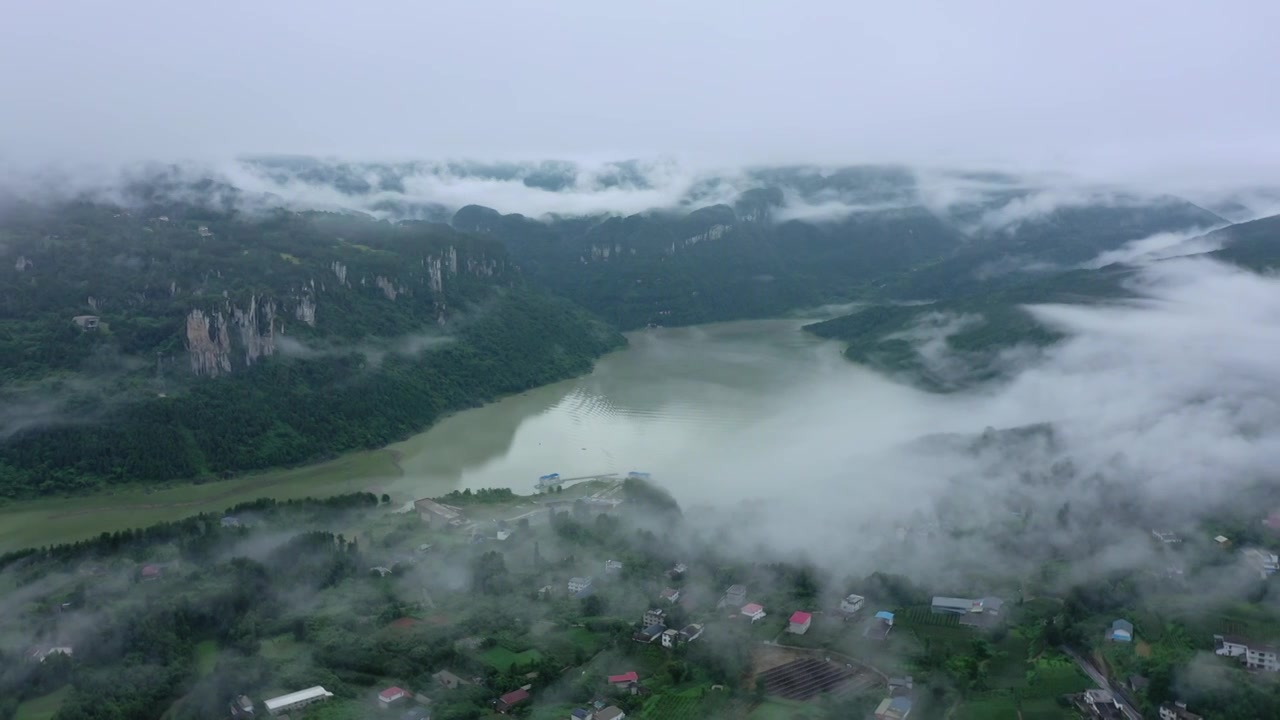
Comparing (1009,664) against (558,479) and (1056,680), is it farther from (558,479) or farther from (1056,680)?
(558,479)

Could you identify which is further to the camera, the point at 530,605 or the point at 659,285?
the point at 659,285

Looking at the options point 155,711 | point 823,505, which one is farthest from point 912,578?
point 155,711

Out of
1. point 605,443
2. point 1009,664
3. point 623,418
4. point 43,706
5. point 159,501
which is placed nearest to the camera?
point 43,706

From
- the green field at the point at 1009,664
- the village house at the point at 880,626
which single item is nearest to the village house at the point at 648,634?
the village house at the point at 880,626

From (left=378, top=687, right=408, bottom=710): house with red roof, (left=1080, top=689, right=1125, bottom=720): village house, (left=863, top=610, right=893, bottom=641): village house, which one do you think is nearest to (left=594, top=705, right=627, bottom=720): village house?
(left=378, top=687, right=408, bottom=710): house with red roof

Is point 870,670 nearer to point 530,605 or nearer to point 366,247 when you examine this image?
point 530,605

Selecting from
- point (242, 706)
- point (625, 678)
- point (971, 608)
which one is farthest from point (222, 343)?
point (971, 608)
